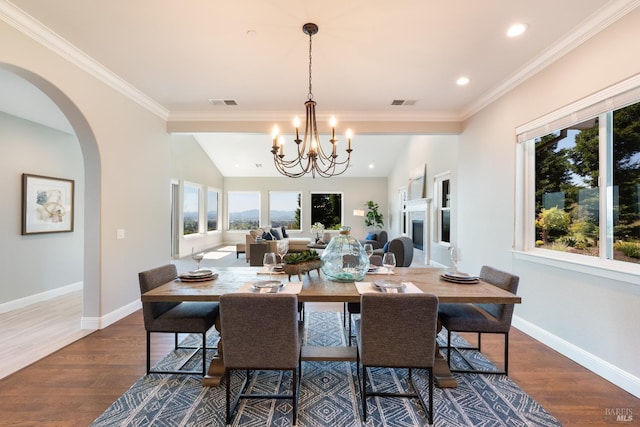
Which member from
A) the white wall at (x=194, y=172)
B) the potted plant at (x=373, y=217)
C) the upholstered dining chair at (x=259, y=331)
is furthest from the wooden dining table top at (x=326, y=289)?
the potted plant at (x=373, y=217)

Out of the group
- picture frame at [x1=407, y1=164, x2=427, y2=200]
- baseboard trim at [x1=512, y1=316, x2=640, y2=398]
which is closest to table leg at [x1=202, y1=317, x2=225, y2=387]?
baseboard trim at [x1=512, y1=316, x2=640, y2=398]

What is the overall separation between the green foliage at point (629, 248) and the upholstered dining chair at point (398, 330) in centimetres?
173

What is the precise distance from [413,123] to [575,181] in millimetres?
2184

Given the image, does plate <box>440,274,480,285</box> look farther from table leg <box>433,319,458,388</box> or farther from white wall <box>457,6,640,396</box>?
white wall <box>457,6,640,396</box>

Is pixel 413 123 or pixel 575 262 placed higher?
→ pixel 413 123

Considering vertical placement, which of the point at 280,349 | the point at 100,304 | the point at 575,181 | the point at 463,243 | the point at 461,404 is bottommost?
the point at 461,404

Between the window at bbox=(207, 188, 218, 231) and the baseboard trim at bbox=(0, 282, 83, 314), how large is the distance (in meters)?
5.21

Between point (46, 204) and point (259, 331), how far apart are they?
4.31 metres

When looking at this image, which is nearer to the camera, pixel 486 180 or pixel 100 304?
pixel 100 304

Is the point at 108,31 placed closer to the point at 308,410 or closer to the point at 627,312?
the point at 308,410

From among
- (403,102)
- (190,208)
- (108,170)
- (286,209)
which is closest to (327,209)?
(286,209)

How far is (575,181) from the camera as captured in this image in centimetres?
257

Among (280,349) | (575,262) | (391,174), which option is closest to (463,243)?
(575,262)

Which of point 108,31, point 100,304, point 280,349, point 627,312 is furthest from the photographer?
point 100,304
